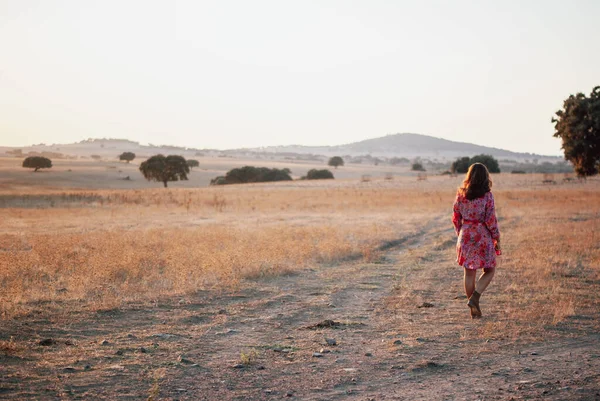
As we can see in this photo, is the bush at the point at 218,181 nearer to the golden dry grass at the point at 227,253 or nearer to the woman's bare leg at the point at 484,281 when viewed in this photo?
the golden dry grass at the point at 227,253

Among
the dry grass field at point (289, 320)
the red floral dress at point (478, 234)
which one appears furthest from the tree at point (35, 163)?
the red floral dress at point (478, 234)

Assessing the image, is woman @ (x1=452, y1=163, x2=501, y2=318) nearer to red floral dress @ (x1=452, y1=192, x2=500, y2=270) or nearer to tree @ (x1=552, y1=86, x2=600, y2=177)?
red floral dress @ (x1=452, y1=192, x2=500, y2=270)

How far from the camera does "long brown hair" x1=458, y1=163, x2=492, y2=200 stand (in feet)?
27.5

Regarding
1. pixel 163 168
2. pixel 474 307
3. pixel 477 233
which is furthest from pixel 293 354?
pixel 163 168

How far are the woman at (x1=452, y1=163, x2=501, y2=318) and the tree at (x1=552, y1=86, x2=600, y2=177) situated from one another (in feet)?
61.0

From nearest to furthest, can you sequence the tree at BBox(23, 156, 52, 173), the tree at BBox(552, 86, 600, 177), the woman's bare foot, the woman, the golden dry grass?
the woman's bare foot
the woman
the golden dry grass
the tree at BBox(552, 86, 600, 177)
the tree at BBox(23, 156, 52, 173)

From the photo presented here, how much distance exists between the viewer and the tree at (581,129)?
24625 mm

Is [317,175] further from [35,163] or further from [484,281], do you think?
[484,281]

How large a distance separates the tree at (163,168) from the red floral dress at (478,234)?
7243 centimetres

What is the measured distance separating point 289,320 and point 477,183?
3.49 meters

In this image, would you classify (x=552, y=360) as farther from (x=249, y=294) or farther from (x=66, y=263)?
(x=66, y=263)

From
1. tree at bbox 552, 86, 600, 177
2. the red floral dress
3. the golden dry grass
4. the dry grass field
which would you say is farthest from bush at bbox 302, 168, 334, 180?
the red floral dress

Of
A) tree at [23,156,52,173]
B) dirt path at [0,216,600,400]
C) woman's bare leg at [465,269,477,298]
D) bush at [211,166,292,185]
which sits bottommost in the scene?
dirt path at [0,216,600,400]

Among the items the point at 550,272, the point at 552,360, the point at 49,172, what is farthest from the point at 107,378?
the point at 49,172
